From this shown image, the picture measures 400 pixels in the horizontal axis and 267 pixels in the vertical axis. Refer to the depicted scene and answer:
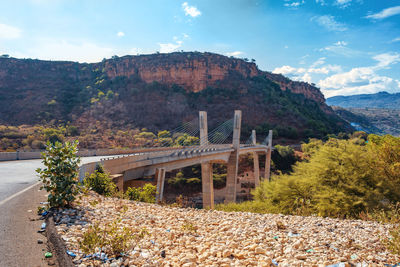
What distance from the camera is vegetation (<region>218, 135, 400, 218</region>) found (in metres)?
10.6

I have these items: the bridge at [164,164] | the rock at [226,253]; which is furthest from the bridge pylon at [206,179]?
the rock at [226,253]

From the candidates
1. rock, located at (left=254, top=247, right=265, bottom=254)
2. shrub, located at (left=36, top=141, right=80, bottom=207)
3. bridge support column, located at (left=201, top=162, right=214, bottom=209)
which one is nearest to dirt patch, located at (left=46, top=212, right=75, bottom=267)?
shrub, located at (left=36, top=141, right=80, bottom=207)

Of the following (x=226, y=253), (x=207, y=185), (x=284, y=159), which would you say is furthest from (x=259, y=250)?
(x=284, y=159)

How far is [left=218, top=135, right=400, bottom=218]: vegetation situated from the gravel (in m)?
3.81

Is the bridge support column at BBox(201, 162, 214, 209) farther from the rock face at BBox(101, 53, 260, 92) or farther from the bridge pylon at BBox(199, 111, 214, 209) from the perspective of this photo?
the rock face at BBox(101, 53, 260, 92)

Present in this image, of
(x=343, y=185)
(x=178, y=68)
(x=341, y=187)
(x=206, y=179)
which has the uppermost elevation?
(x=178, y=68)

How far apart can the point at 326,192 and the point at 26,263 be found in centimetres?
1093

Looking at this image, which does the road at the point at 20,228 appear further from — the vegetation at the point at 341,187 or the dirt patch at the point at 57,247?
the vegetation at the point at 341,187

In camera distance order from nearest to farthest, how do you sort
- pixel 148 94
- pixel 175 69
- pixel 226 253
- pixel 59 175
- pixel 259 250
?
1. pixel 226 253
2. pixel 259 250
3. pixel 59 175
4. pixel 148 94
5. pixel 175 69

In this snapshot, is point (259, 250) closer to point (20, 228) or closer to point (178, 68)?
point (20, 228)

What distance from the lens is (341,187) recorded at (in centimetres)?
1120

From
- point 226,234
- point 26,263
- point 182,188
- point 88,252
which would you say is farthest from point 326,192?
point 182,188

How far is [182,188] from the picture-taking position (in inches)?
1569

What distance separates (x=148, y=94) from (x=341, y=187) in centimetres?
6183
